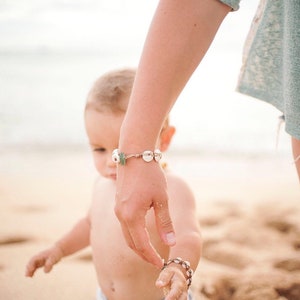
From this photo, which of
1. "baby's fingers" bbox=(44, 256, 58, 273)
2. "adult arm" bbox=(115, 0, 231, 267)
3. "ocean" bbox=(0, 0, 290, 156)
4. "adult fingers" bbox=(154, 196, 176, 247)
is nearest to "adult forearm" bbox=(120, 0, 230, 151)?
"adult arm" bbox=(115, 0, 231, 267)

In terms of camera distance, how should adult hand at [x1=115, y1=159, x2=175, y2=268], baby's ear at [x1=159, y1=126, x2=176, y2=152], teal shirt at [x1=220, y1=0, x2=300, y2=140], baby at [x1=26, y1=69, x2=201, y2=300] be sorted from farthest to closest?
baby's ear at [x1=159, y1=126, x2=176, y2=152] → baby at [x1=26, y1=69, x2=201, y2=300] → teal shirt at [x1=220, y1=0, x2=300, y2=140] → adult hand at [x1=115, y1=159, x2=175, y2=268]

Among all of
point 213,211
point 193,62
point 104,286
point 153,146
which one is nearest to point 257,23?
point 193,62

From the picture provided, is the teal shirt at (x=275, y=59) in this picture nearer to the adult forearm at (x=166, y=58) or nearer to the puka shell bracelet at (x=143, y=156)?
the adult forearm at (x=166, y=58)

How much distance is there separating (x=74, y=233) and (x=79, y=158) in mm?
3569

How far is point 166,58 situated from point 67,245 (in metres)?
1.50

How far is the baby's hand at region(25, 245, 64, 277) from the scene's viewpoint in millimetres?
2371

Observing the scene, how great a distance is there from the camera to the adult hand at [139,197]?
1.26 metres

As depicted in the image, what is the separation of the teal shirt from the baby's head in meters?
0.56

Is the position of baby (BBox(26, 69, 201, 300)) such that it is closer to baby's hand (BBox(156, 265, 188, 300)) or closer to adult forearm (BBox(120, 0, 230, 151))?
baby's hand (BBox(156, 265, 188, 300))

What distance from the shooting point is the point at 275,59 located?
1.65 meters

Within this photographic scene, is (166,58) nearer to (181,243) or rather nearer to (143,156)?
(143,156)

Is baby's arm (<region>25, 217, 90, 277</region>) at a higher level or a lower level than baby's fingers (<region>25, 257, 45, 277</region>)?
higher

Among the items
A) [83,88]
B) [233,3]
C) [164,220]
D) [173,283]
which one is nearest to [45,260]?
[173,283]

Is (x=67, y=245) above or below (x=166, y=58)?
below
